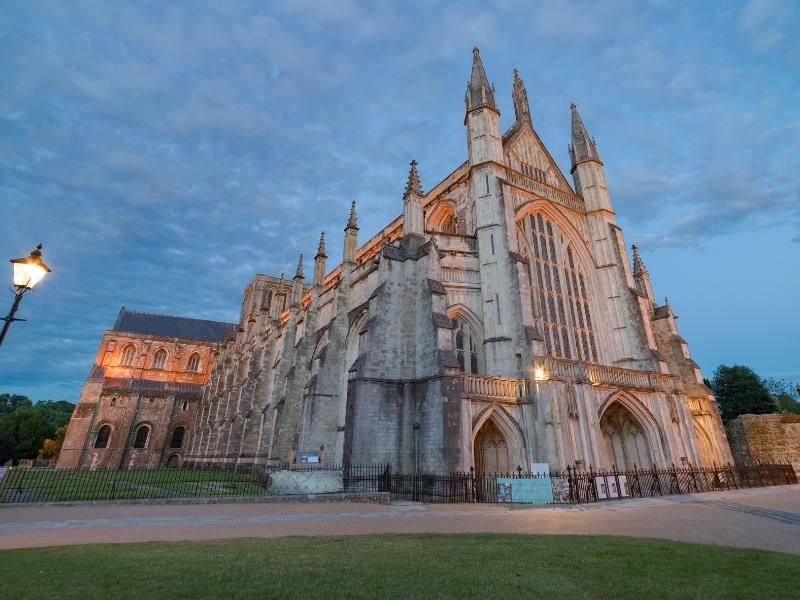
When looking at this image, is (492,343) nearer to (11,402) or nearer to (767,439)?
(767,439)

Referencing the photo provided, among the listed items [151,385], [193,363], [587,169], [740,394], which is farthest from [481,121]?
[193,363]

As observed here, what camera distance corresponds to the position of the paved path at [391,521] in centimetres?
770

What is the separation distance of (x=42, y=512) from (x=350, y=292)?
661 inches

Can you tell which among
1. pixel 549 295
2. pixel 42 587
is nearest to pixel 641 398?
pixel 549 295

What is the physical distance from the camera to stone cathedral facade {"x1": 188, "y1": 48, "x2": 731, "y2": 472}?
17469mm

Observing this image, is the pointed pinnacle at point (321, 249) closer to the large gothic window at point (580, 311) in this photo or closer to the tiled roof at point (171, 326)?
the large gothic window at point (580, 311)

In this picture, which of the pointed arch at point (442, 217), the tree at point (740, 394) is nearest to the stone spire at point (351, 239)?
the pointed arch at point (442, 217)

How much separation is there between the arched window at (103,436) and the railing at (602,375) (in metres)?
44.7

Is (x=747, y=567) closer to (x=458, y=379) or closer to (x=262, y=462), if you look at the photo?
(x=458, y=379)

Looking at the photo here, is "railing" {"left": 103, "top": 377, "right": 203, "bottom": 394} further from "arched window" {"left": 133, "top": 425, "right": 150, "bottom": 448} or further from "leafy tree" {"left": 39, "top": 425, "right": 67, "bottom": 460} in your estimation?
"leafy tree" {"left": 39, "top": 425, "right": 67, "bottom": 460}

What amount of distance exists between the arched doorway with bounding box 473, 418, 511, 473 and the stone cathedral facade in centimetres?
6

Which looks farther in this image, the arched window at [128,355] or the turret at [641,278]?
the arched window at [128,355]

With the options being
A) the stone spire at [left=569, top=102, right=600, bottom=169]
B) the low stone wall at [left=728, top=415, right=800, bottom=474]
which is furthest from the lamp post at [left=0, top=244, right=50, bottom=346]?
the low stone wall at [left=728, top=415, right=800, bottom=474]

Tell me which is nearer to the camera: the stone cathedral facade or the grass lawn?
the grass lawn
